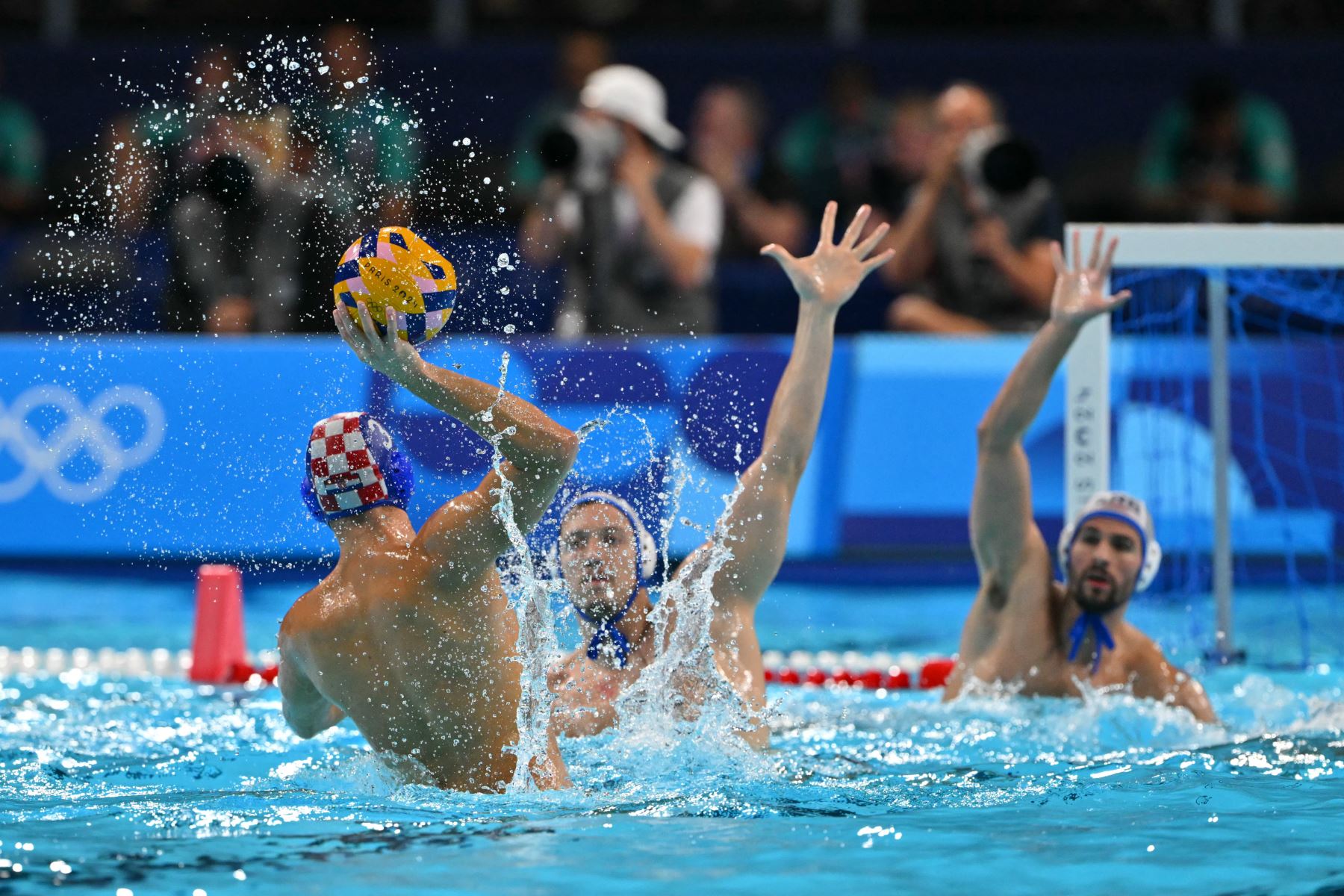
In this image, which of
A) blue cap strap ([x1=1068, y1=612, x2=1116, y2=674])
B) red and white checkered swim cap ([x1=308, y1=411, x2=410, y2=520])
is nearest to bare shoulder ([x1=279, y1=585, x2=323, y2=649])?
red and white checkered swim cap ([x1=308, y1=411, x2=410, y2=520])

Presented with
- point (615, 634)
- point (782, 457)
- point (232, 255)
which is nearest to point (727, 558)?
point (782, 457)

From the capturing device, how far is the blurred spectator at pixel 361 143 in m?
8.14

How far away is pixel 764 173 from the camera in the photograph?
8.59 metres

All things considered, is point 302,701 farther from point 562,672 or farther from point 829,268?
point 829,268

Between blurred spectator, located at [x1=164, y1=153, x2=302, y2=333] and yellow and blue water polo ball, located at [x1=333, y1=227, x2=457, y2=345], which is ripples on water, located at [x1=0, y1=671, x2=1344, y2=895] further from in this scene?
blurred spectator, located at [x1=164, y1=153, x2=302, y2=333]

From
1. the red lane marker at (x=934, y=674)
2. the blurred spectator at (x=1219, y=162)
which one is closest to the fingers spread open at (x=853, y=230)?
the red lane marker at (x=934, y=674)

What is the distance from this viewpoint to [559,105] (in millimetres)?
8375

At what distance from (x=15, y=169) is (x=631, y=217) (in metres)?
3.89

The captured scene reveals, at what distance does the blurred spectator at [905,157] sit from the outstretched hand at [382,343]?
5.31 m

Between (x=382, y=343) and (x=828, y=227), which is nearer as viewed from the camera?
(x=382, y=343)

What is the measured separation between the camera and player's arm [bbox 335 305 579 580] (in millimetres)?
2941

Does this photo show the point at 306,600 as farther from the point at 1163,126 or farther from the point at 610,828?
the point at 1163,126

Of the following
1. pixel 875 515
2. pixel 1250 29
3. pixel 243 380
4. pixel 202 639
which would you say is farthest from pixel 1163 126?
pixel 202 639

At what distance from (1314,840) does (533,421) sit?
66.4 inches
